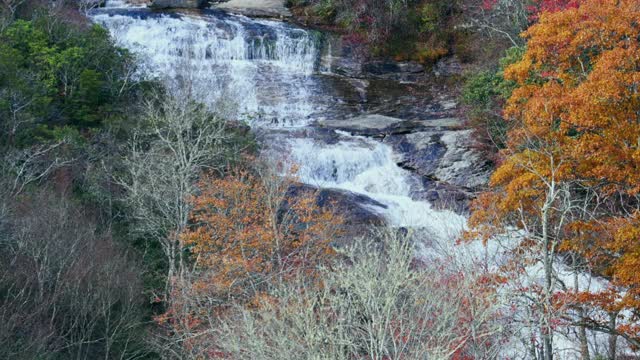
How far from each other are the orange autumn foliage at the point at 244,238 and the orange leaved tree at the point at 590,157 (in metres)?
4.50

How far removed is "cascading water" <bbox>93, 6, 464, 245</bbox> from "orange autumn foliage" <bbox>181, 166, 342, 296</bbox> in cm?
573

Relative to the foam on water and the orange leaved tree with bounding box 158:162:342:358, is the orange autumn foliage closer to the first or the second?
the orange leaved tree with bounding box 158:162:342:358

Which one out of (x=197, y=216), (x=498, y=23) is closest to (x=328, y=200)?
(x=197, y=216)

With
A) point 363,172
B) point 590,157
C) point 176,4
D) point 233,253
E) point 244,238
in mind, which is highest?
point 176,4

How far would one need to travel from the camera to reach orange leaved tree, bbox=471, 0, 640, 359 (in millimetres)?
14586

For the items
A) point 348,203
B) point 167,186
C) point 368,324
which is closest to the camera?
point 368,324

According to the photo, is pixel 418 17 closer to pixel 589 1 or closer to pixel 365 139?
pixel 365 139

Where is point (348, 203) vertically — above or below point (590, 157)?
below

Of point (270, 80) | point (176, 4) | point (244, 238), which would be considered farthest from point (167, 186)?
point (176, 4)

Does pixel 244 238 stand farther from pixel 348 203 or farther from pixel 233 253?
pixel 348 203

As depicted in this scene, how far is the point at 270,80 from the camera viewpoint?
1253 inches

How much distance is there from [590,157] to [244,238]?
8812mm

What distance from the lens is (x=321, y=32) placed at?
36156 mm

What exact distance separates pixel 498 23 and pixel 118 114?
65.1ft
